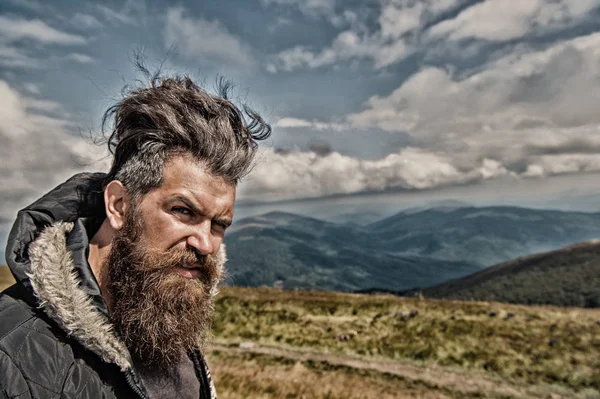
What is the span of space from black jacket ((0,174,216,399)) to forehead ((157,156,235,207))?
90cm

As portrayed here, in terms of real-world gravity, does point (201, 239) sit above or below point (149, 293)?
above

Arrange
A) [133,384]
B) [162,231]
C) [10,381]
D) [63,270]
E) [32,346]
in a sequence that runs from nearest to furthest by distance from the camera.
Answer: [10,381]
[32,346]
[63,270]
[133,384]
[162,231]

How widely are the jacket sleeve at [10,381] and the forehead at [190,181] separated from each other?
158 centimetres

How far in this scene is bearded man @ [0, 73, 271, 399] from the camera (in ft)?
9.80

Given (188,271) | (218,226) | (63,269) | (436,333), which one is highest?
(218,226)

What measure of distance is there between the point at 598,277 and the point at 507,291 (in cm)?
3170

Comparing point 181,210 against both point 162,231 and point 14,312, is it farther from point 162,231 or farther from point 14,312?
point 14,312

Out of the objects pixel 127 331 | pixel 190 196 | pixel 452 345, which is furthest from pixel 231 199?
pixel 452 345

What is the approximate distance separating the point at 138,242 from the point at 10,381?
4.22 ft

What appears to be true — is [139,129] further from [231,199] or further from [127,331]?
[127,331]

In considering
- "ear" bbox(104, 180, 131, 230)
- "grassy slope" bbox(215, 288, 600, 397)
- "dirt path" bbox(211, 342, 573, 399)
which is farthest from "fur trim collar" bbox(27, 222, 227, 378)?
"grassy slope" bbox(215, 288, 600, 397)

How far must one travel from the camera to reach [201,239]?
3.44m

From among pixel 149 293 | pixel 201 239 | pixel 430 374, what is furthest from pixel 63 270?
pixel 430 374

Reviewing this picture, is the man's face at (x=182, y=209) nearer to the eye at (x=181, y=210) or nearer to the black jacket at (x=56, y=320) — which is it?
the eye at (x=181, y=210)
